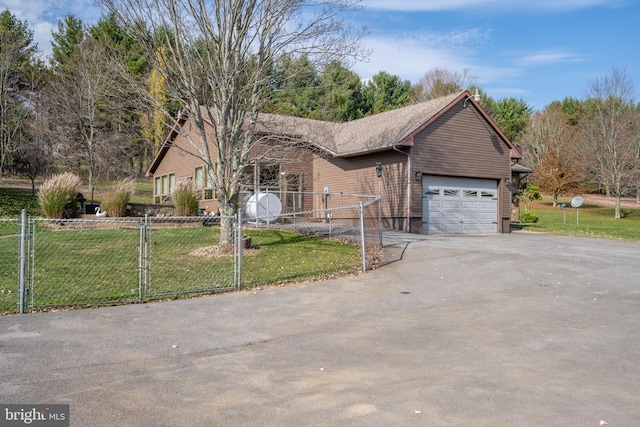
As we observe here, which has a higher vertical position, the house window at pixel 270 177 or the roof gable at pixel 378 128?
the roof gable at pixel 378 128

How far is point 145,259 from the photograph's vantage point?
9.01m

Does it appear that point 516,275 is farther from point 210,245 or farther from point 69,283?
point 69,283

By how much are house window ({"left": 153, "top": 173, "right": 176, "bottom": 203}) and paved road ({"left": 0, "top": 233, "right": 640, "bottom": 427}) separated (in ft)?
64.1

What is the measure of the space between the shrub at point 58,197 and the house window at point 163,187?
9.21 meters

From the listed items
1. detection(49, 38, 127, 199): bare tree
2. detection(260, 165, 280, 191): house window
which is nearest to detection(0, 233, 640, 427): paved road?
detection(260, 165, 280, 191): house window

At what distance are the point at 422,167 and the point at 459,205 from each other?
2670 millimetres

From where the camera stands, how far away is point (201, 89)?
1391 cm

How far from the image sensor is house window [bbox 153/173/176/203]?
91.4ft

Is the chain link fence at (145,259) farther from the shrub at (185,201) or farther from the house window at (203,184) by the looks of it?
the house window at (203,184)

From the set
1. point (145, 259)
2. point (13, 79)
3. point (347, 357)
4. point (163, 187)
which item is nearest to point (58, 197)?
point (145, 259)

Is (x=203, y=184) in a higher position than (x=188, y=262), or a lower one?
higher

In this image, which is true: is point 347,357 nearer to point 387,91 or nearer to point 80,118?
point 80,118

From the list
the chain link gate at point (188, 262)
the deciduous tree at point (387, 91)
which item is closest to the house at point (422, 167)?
the chain link gate at point (188, 262)

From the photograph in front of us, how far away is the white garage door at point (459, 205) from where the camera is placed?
20.1m
